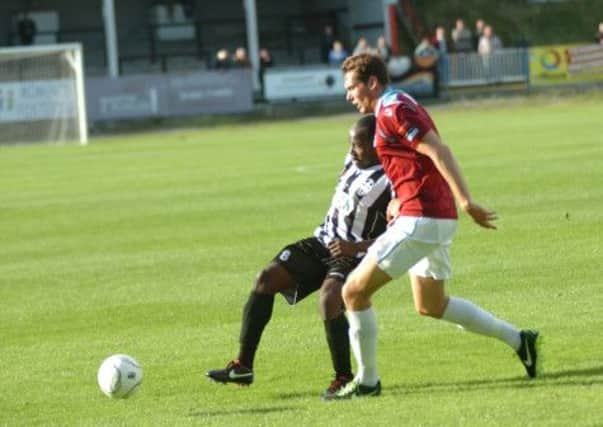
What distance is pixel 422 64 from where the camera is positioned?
4809cm

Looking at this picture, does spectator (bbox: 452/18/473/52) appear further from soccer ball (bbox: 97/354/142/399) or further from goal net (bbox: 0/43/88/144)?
soccer ball (bbox: 97/354/142/399)

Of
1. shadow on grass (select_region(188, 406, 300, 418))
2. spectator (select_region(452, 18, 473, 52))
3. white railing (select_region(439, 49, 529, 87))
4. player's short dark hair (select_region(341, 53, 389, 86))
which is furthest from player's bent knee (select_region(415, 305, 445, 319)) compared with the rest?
spectator (select_region(452, 18, 473, 52))

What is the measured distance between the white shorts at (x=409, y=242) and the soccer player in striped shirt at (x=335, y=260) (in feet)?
2.28

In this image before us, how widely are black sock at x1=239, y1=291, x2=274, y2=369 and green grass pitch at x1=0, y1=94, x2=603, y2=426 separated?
0.24 meters

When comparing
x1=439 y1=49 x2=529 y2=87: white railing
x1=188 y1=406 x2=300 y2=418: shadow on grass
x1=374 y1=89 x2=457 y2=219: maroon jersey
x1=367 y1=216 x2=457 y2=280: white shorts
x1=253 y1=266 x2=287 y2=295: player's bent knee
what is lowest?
x1=439 y1=49 x2=529 y2=87: white railing

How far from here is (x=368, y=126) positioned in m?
8.85

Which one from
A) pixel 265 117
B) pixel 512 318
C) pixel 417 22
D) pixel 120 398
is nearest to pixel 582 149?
pixel 512 318

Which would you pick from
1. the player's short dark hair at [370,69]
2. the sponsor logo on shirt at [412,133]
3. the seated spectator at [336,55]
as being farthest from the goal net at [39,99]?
the sponsor logo on shirt at [412,133]

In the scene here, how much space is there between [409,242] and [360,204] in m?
0.90

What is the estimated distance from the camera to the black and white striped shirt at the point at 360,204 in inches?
357

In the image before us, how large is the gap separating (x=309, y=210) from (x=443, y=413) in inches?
443

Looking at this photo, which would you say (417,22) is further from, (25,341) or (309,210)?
(25,341)

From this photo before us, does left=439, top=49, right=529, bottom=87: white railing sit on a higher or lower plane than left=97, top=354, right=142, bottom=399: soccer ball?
lower

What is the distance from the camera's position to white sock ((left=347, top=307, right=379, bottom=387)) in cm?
859
